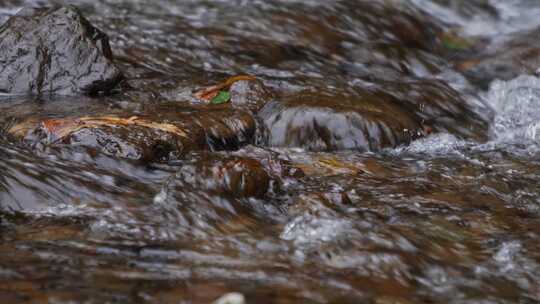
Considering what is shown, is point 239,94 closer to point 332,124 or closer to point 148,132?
point 332,124

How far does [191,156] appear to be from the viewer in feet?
18.4

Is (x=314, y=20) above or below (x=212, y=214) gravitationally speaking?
above

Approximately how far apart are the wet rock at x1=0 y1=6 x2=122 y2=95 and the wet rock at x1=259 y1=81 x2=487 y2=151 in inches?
62.4

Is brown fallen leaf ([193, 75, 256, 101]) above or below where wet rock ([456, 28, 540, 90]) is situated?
below

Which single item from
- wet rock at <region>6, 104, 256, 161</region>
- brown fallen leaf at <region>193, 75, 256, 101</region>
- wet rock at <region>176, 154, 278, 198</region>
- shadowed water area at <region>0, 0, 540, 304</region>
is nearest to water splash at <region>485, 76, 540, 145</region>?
shadowed water area at <region>0, 0, 540, 304</region>

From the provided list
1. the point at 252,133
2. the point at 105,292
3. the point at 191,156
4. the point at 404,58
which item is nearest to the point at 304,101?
the point at 252,133

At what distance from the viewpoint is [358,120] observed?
6.72 m

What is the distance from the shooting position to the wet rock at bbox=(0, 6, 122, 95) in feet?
22.3

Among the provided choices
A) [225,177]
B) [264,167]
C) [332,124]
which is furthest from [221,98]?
[225,177]

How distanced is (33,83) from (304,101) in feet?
7.99

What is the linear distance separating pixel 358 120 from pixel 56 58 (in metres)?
2.79

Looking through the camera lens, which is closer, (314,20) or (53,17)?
(53,17)

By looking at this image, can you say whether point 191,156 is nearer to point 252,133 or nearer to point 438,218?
point 252,133

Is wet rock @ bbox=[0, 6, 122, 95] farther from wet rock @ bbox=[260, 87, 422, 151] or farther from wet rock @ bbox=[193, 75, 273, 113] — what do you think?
wet rock @ bbox=[260, 87, 422, 151]
